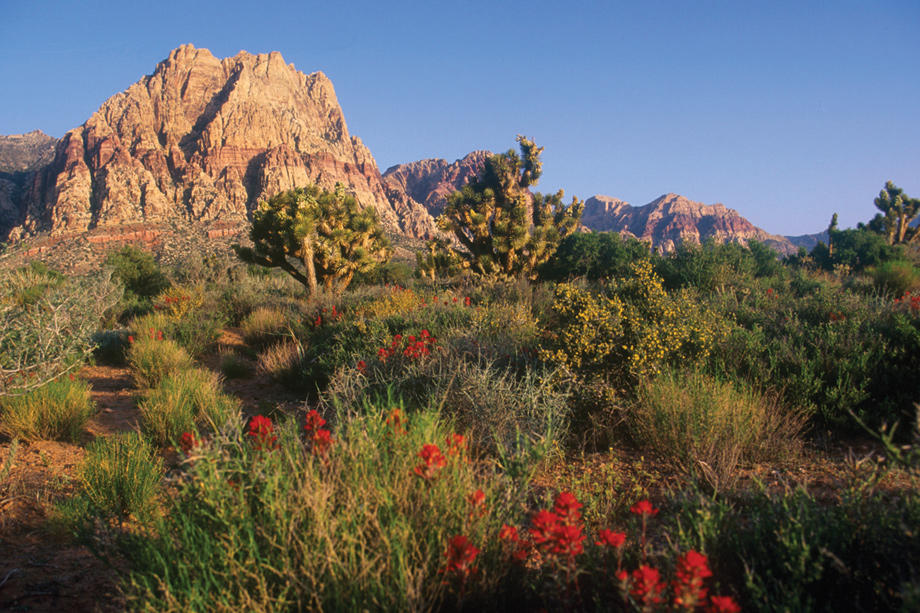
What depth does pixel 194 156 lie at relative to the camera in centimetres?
10019

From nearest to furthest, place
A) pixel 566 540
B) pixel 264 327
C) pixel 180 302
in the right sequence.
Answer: pixel 566 540 < pixel 264 327 < pixel 180 302

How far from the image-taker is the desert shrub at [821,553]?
1840mm

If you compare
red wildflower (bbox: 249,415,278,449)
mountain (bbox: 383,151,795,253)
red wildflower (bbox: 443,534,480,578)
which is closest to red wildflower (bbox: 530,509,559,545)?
red wildflower (bbox: 443,534,480,578)

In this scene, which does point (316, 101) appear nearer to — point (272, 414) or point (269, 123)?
point (269, 123)

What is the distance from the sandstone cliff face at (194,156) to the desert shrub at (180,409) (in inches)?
2981

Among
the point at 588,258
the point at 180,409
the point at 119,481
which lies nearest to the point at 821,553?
the point at 119,481

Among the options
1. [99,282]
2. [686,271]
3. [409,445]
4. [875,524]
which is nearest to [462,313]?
[409,445]

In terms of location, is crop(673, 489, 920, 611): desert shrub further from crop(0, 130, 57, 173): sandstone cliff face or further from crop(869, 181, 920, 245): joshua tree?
crop(0, 130, 57, 173): sandstone cliff face

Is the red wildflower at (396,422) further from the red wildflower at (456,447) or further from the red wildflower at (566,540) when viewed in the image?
the red wildflower at (566,540)

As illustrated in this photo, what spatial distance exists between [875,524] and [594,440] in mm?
2372

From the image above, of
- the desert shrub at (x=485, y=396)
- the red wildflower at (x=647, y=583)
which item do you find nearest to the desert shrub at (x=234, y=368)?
the desert shrub at (x=485, y=396)

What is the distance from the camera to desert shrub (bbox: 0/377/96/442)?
516 cm

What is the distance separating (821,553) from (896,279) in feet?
44.6

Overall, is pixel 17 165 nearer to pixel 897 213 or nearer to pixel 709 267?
pixel 709 267
